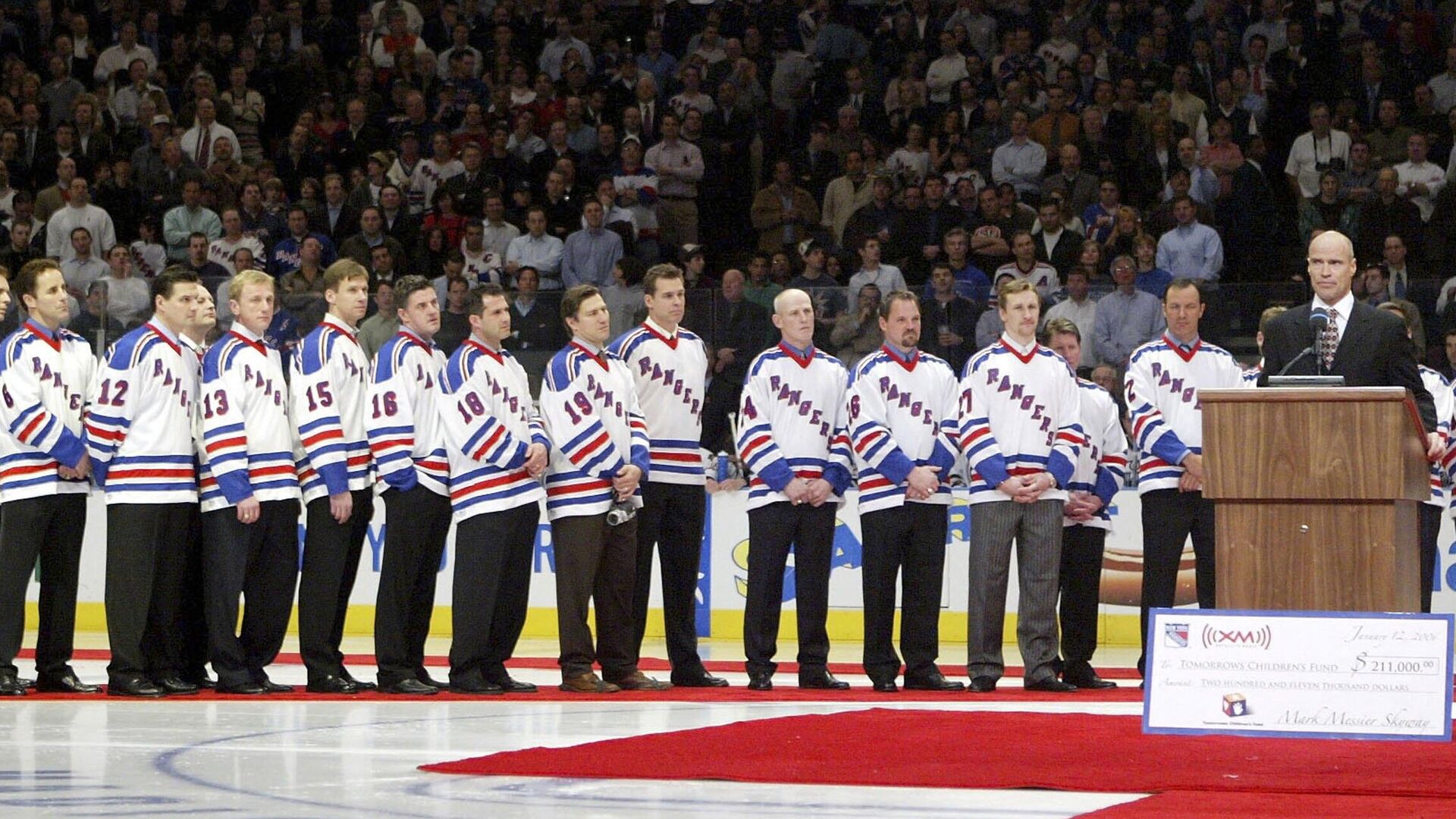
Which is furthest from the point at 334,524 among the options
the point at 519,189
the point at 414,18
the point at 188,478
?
the point at 414,18

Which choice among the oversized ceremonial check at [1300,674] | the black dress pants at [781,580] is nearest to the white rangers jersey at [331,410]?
the black dress pants at [781,580]

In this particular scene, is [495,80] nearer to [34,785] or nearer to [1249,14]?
[1249,14]

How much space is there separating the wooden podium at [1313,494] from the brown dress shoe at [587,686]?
377 cm

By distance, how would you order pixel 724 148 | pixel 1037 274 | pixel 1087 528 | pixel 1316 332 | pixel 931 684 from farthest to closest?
1. pixel 724 148
2. pixel 1037 274
3. pixel 1087 528
4. pixel 931 684
5. pixel 1316 332

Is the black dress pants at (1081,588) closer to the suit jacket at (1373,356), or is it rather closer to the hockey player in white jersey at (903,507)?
the hockey player in white jersey at (903,507)

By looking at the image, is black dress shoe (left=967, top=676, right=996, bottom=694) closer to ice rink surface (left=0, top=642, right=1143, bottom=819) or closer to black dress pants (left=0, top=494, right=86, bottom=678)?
ice rink surface (left=0, top=642, right=1143, bottom=819)

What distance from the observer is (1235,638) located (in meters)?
5.81

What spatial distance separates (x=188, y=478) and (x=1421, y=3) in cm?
1200

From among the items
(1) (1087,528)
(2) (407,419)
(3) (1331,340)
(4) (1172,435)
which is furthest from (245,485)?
(3) (1331,340)

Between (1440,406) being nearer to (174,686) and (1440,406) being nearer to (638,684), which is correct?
(638,684)

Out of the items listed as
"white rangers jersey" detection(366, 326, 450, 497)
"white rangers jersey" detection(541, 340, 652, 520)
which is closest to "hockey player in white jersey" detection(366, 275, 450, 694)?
"white rangers jersey" detection(366, 326, 450, 497)

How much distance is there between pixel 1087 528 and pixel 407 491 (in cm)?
317

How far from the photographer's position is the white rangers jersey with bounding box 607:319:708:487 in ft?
31.3

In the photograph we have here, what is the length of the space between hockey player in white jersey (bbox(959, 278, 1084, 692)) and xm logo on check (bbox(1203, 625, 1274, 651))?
326 cm
